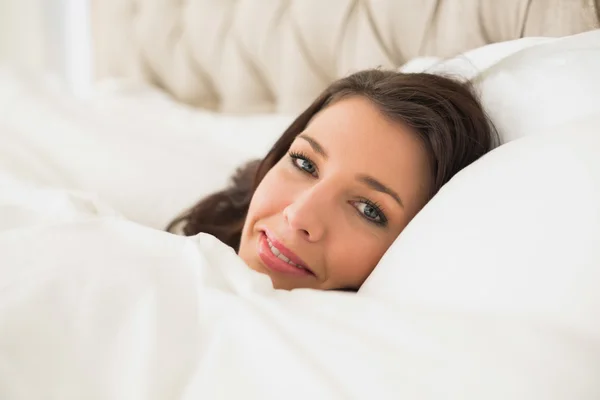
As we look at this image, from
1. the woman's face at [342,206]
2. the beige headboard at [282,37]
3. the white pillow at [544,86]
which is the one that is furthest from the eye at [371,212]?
the beige headboard at [282,37]

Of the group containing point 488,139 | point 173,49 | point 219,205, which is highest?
point 488,139

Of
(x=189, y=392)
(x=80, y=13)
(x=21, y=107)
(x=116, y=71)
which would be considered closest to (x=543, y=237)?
(x=189, y=392)

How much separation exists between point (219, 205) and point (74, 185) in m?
0.33

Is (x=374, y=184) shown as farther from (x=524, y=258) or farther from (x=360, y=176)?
(x=524, y=258)

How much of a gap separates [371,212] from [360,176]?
0.07 metres

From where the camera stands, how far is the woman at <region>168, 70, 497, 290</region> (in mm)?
786

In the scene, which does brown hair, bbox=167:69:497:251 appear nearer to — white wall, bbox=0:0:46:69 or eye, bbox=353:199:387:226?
eye, bbox=353:199:387:226

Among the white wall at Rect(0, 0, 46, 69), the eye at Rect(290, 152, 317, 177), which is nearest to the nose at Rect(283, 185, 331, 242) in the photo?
the eye at Rect(290, 152, 317, 177)

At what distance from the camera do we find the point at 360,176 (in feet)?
2.60

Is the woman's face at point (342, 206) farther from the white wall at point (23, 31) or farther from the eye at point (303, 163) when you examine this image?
the white wall at point (23, 31)

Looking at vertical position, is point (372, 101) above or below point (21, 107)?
above

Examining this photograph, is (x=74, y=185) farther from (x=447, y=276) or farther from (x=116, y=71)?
Result: (x=447, y=276)

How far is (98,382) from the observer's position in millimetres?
474

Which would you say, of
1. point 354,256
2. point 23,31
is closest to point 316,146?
point 354,256
